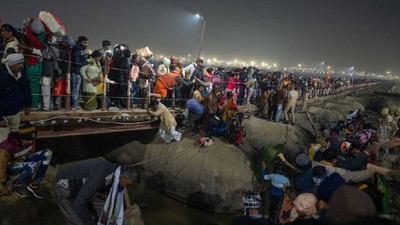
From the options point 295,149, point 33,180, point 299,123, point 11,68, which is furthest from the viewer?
point 299,123

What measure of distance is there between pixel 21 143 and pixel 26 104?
933 mm

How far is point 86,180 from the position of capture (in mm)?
3562

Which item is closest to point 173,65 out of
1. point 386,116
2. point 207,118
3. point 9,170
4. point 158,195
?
A: point 207,118

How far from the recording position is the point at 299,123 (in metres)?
14.8

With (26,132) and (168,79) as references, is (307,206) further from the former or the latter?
(168,79)

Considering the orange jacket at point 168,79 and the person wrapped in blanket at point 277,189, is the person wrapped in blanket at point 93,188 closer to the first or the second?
the person wrapped in blanket at point 277,189

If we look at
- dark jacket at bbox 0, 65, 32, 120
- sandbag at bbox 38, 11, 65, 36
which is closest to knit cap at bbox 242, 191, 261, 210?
dark jacket at bbox 0, 65, 32, 120

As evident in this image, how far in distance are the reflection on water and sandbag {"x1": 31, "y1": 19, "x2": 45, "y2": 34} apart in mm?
5917

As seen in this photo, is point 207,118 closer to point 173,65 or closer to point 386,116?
point 173,65

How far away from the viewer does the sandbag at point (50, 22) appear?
6422mm

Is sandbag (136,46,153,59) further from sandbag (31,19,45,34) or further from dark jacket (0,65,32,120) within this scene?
dark jacket (0,65,32,120)

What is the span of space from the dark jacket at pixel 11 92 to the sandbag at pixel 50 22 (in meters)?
1.86

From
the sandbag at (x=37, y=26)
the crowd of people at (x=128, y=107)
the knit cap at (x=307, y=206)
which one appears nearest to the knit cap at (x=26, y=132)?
the crowd of people at (x=128, y=107)

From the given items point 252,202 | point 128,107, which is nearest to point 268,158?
point 252,202
